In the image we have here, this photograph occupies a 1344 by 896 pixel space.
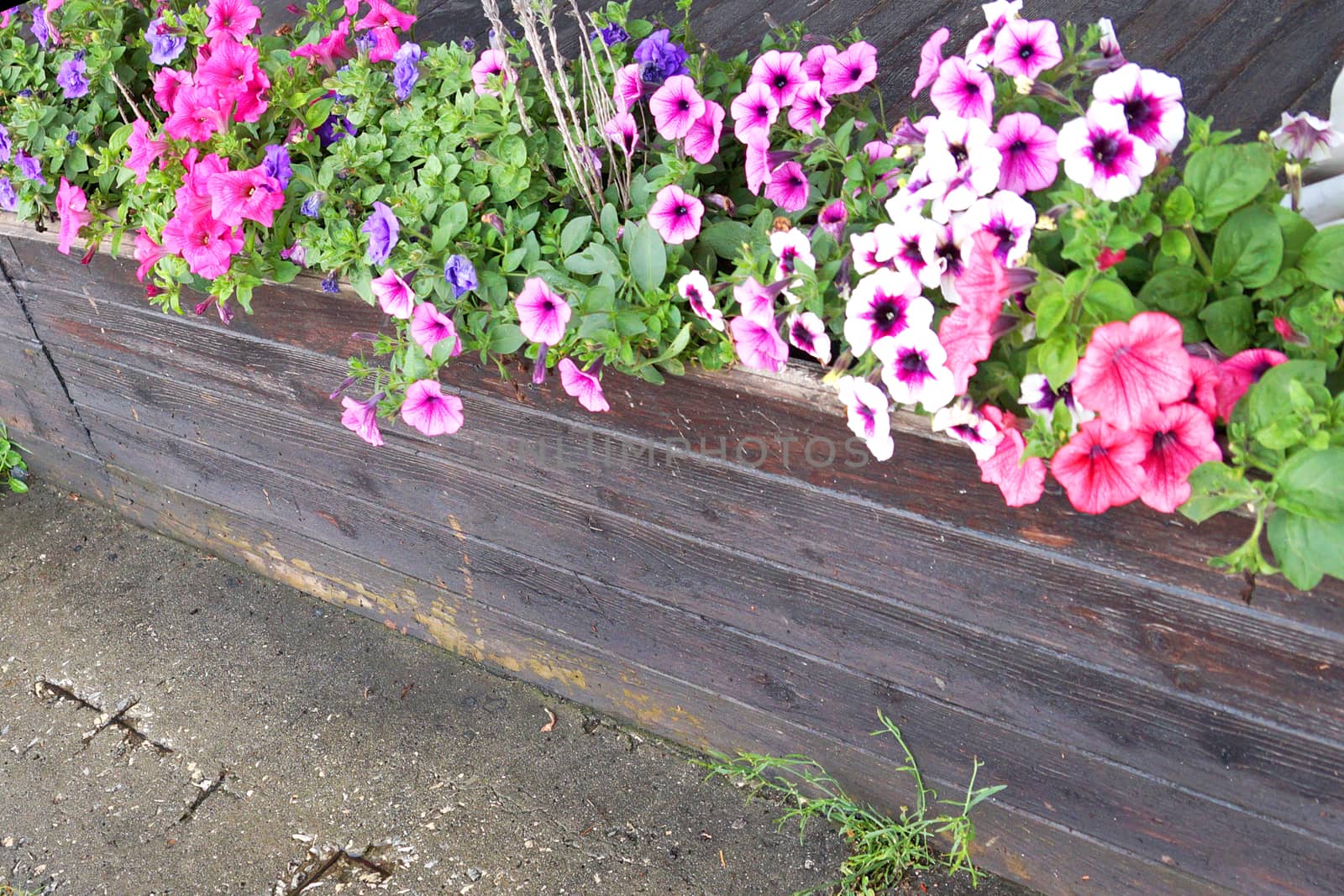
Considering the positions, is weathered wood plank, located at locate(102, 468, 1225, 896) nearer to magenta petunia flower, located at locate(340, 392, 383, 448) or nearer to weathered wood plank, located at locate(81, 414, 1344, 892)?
weathered wood plank, located at locate(81, 414, 1344, 892)

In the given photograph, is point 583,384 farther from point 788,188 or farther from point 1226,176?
point 1226,176

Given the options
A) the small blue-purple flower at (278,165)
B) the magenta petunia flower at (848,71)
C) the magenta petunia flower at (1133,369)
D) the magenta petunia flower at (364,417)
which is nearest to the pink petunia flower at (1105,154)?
the magenta petunia flower at (1133,369)

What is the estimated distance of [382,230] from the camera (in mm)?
1512

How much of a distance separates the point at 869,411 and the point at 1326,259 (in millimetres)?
453

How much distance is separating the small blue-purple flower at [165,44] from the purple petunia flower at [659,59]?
2.71ft

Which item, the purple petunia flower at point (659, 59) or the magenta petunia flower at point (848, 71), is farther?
the purple petunia flower at point (659, 59)

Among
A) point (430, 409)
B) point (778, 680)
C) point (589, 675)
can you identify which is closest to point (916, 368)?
point (430, 409)

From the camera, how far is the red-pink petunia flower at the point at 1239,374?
1.05 metres

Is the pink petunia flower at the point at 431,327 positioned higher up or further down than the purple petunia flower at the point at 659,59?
further down

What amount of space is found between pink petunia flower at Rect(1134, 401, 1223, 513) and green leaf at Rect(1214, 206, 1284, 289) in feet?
0.49

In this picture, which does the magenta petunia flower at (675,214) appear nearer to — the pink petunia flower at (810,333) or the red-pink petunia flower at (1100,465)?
the pink petunia flower at (810,333)

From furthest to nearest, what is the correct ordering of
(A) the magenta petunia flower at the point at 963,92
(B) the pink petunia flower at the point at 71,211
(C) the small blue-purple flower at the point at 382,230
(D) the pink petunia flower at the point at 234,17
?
(B) the pink petunia flower at the point at 71,211
(D) the pink petunia flower at the point at 234,17
(C) the small blue-purple flower at the point at 382,230
(A) the magenta petunia flower at the point at 963,92

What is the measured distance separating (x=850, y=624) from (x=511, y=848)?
2.74 feet

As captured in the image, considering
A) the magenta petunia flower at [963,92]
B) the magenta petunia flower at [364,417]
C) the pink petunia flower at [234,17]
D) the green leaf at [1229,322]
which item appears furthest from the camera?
the pink petunia flower at [234,17]
